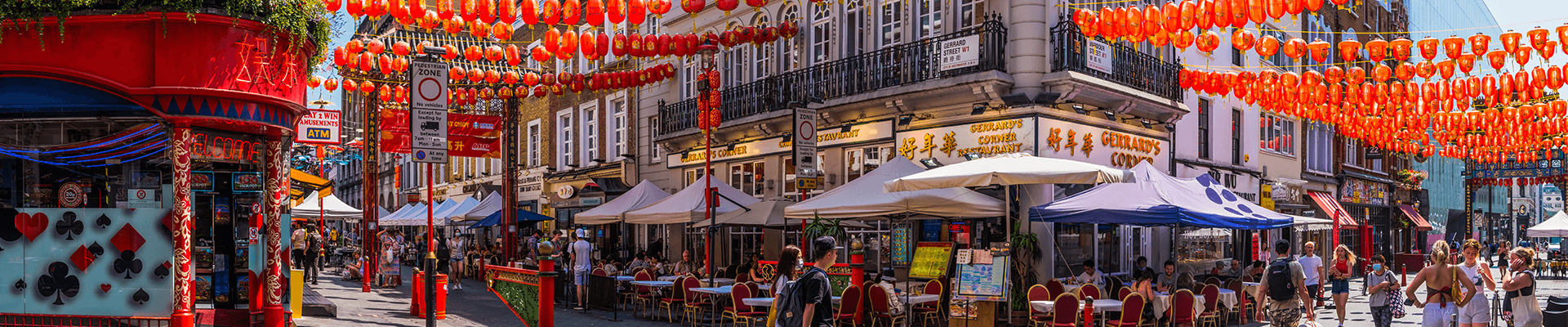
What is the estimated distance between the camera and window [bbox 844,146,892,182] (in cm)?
1880

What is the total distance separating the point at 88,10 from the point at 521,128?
85.0 ft

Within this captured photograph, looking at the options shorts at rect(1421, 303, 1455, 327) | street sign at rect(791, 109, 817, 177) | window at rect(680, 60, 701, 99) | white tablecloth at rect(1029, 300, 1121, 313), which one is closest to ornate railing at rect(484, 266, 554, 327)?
white tablecloth at rect(1029, 300, 1121, 313)

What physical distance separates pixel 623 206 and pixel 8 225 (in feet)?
35.8

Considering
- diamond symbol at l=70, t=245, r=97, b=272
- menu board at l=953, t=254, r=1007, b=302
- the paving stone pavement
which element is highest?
diamond symbol at l=70, t=245, r=97, b=272

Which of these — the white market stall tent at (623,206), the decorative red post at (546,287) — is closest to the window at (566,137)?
the white market stall tent at (623,206)

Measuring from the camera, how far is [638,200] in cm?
1988

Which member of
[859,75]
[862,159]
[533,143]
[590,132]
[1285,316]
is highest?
[859,75]

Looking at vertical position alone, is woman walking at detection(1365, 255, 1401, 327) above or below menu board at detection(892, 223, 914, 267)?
below

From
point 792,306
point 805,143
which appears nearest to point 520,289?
point 792,306

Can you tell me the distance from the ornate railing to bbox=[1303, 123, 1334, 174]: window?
21.1 m

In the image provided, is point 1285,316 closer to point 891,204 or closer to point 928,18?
point 891,204

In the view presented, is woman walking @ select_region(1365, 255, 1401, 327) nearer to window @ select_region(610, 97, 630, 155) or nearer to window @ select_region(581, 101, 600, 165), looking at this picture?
window @ select_region(610, 97, 630, 155)

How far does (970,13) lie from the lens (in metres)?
17.3

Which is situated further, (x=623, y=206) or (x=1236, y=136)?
(x=1236, y=136)
